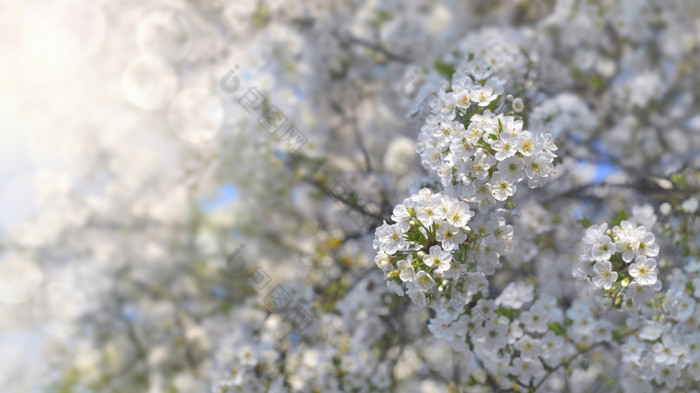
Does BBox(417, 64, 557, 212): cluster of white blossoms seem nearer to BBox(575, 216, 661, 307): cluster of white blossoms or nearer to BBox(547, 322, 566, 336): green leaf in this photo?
BBox(575, 216, 661, 307): cluster of white blossoms

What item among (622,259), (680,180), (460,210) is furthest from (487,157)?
(680,180)

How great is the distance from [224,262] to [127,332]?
1.39 m

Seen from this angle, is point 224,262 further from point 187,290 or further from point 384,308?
point 384,308

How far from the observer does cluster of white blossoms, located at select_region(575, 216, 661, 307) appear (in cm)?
190

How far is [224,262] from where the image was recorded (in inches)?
231

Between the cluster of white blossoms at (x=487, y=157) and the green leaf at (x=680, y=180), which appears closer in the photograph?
the cluster of white blossoms at (x=487, y=157)

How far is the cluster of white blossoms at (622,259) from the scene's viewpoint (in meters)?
1.90

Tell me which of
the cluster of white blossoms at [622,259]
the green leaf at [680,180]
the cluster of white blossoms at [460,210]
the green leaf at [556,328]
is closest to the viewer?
the cluster of white blossoms at [460,210]

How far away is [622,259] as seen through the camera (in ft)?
6.41

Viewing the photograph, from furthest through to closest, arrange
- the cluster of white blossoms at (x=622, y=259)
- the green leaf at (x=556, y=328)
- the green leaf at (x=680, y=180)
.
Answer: the green leaf at (x=680, y=180)
the green leaf at (x=556, y=328)
the cluster of white blossoms at (x=622, y=259)

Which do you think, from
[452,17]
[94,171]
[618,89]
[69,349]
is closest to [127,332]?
[69,349]

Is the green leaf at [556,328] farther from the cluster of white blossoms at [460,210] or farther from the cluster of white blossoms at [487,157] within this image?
the cluster of white blossoms at [487,157]

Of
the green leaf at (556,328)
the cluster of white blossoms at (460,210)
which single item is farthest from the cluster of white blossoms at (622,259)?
the green leaf at (556,328)

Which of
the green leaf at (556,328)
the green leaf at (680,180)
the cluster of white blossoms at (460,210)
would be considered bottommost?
the green leaf at (556,328)
